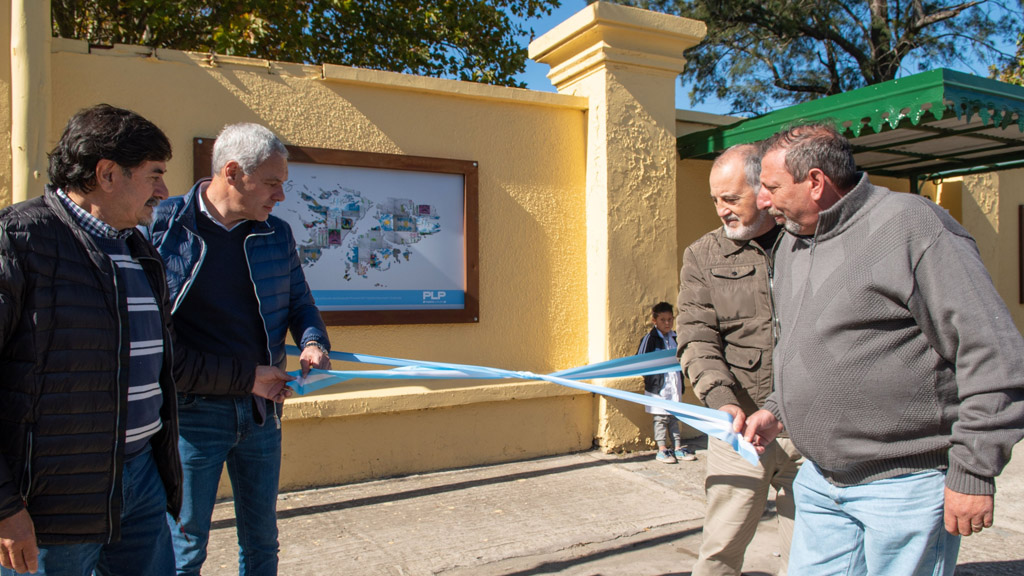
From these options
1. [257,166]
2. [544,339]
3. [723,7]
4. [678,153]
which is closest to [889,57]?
[723,7]

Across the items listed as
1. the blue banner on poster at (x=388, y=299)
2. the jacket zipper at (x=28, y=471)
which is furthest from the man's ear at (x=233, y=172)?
the blue banner on poster at (x=388, y=299)

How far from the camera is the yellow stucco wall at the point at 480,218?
14.7ft

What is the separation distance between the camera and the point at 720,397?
8.28 feet

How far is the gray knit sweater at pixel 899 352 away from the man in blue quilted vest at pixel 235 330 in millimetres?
1591

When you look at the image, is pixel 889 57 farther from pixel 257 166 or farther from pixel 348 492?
pixel 257 166

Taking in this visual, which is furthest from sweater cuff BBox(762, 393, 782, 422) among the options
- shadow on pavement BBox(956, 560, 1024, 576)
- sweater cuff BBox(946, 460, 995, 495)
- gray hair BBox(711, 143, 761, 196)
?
shadow on pavement BBox(956, 560, 1024, 576)

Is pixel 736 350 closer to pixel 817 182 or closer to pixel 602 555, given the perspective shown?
pixel 817 182

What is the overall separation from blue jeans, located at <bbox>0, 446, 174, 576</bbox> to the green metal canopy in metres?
2.96

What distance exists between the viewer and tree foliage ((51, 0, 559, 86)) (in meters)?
A: 9.30

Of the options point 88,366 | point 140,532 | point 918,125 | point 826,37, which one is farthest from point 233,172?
point 826,37

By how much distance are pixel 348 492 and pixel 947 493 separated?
12.0ft

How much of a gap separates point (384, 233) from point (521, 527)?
7.02ft

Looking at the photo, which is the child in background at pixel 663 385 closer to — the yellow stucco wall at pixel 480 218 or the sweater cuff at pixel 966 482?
the yellow stucco wall at pixel 480 218

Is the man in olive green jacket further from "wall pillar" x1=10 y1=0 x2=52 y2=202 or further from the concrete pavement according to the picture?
"wall pillar" x1=10 y1=0 x2=52 y2=202
